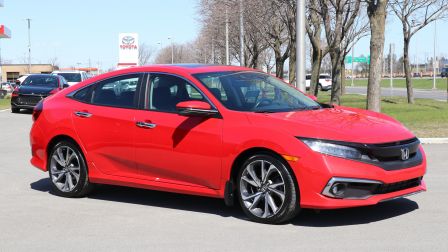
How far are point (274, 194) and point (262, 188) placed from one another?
0.13 meters

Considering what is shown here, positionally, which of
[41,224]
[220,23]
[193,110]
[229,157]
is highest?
[220,23]

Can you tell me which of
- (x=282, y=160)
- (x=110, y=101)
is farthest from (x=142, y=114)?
(x=282, y=160)

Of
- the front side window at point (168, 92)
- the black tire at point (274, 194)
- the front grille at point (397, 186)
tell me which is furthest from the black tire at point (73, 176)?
the front grille at point (397, 186)

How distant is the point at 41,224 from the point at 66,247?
1.03m

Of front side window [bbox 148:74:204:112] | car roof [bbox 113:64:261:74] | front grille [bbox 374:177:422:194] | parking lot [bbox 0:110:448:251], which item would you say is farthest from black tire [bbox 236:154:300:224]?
car roof [bbox 113:64:261:74]

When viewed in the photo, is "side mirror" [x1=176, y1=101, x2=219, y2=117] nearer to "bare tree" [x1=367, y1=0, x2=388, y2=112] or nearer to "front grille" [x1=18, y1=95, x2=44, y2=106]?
"bare tree" [x1=367, y1=0, x2=388, y2=112]

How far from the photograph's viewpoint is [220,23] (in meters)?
39.7

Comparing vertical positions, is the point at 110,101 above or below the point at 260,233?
above

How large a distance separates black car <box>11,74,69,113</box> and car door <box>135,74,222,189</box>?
19079mm

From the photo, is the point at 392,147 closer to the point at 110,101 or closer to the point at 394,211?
the point at 394,211

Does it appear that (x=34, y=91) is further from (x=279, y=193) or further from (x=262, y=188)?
(x=279, y=193)

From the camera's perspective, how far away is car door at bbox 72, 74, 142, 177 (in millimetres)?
7301

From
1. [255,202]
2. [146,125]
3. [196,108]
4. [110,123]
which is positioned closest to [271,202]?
[255,202]

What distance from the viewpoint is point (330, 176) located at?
5871 mm
